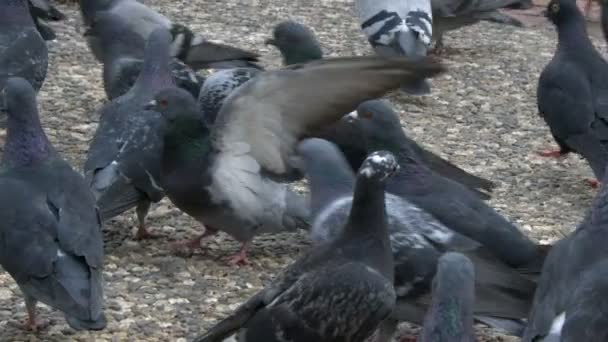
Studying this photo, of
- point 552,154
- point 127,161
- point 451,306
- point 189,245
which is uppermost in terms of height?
point 451,306

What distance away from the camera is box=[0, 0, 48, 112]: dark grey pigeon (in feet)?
22.7

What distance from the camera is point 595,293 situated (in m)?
Result: 3.76

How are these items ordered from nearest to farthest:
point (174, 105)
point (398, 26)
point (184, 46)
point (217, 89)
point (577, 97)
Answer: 1. point (174, 105)
2. point (217, 89)
3. point (577, 97)
4. point (184, 46)
5. point (398, 26)

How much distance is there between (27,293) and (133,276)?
1.01 m

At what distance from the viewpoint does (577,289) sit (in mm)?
3861

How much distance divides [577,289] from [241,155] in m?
2.27

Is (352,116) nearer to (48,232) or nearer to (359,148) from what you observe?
(359,148)

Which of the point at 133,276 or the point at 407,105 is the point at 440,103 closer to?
the point at 407,105

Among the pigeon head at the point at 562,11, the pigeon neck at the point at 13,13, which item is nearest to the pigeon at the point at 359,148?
A: the pigeon head at the point at 562,11

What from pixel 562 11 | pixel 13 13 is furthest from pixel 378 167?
pixel 562 11

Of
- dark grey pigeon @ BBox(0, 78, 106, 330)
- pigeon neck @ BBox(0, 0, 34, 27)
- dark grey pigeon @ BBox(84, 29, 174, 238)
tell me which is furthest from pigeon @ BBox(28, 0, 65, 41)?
dark grey pigeon @ BBox(0, 78, 106, 330)

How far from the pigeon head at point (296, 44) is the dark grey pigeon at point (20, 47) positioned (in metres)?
1.49

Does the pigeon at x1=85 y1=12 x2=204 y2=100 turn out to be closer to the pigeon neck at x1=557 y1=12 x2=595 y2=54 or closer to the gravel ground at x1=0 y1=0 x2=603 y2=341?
the gravel ground at x1=0 y1=0 x2=603 y2=341

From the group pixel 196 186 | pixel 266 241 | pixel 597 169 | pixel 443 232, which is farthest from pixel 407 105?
pixel 443 232
